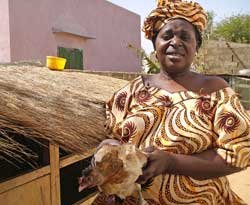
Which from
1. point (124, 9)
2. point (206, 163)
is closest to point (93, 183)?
point (206, 163)

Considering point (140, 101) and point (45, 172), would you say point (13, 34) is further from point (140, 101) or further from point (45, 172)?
point (140, 101)

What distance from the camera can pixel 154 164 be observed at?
3.58 feet

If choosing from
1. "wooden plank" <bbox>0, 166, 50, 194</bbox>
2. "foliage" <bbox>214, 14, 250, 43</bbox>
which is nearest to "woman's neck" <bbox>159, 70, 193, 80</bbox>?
"wooden plank" <bbox>0, 166, 50, 194</bbox>

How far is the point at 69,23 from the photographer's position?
1092 centimetres

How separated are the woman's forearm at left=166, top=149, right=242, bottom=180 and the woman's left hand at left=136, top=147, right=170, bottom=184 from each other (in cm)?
5

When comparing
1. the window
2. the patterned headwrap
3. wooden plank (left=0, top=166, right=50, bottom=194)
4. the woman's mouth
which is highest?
the window

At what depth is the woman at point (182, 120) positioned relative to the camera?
3.99ft

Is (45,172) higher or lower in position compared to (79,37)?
lower

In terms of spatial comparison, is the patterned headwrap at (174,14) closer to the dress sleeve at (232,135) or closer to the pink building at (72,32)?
the dress sleeve at (232,135)

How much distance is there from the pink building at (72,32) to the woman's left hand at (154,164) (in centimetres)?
799

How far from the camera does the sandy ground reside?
4922mm

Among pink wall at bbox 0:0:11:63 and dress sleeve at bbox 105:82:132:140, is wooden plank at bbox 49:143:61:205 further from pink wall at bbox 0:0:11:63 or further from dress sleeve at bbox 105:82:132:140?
pink wall at bbox 0:0:11:63

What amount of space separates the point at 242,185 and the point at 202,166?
14.7 ft

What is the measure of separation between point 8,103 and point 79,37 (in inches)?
390
